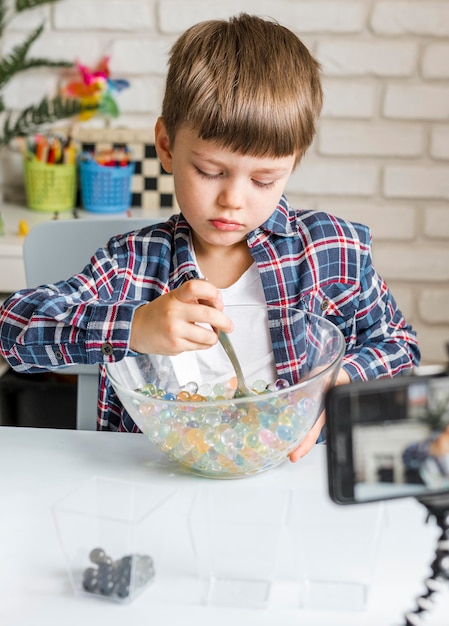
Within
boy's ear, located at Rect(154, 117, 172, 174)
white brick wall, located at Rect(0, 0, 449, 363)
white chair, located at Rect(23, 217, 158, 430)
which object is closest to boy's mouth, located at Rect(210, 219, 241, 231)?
boy's ear, located at Rect(154, 117, 172, 174)

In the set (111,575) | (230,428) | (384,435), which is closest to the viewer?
(384,435)

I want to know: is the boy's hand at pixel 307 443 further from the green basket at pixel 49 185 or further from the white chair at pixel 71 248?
the green basket at pixel 49 185

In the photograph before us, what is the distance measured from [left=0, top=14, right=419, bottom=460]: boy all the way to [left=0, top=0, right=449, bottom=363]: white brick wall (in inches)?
38.4

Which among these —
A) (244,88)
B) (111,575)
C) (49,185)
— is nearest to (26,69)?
(49,185)

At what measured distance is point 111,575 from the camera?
2.28 ft

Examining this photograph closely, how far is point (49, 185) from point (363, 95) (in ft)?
2.61

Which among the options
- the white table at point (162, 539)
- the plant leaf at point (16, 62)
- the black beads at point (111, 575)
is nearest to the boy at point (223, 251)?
the white table at point (162, 539)

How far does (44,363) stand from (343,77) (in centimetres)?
132

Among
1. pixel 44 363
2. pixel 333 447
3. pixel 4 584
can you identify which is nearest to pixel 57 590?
pixel 4 584

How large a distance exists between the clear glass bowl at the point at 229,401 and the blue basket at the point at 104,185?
1116mm

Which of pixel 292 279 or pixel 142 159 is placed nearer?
pixel 292 279

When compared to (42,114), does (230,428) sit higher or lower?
lower

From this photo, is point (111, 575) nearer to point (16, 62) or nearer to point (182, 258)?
point (182, 258)

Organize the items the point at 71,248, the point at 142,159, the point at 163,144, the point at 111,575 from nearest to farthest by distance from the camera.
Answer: the point at 111,575 → the point at 163,144 → the point at 71,248 → the point at 142,159
